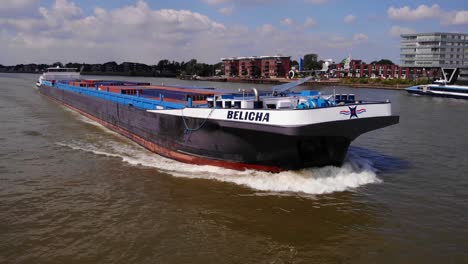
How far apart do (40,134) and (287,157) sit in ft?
49.5

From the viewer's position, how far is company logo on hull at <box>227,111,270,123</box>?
11.3 m

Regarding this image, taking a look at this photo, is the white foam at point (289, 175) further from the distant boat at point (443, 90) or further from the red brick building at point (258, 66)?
the red brick building at point (258, 66)

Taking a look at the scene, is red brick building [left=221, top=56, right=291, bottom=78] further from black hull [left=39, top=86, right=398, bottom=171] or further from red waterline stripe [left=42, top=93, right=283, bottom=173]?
black hull [left=39, top=86, right=398, bottom=171]

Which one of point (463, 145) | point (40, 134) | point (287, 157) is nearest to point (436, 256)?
point (287, 157)

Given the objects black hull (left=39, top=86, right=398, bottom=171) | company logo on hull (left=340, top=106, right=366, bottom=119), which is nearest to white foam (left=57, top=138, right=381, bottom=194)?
black hull (left=39, top=86, right=398, bottom=171)

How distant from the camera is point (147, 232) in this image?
348 inches

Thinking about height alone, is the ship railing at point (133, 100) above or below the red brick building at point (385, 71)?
below

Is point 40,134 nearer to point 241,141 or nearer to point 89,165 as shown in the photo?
point 89,165

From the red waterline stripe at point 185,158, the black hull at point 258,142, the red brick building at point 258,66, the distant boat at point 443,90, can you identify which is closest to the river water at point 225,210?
the red waterline stripe at point 185,158

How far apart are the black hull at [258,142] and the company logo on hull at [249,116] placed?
19 cm

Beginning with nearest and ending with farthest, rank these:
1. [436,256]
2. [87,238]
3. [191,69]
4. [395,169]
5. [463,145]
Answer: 1. [436,256]
2. [87,238]
3. [395,169]
4. [463,145]
5. [191,69]

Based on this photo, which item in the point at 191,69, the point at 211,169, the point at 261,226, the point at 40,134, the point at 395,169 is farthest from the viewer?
the point at 191,69

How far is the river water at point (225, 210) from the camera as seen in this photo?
26.3 feet

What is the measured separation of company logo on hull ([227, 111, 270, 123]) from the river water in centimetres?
193
